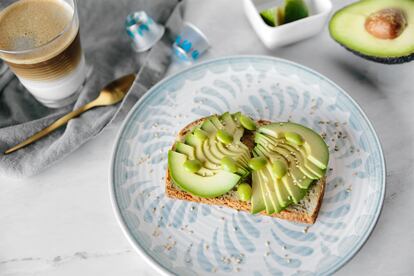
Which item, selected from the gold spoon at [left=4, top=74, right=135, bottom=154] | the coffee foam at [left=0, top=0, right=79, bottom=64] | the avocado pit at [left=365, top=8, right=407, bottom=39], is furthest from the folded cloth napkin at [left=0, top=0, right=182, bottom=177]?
the avocado pit at [left=365, top=8, right=407, bottom=39]

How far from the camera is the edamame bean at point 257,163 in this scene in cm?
149

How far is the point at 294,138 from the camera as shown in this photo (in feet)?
5.03

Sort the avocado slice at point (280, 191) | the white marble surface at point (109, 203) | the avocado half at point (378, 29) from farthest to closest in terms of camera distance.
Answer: the avocado half at point (378, 29) → the white marble surface at point (109, 203) → the avocado slice at point (280, 191)

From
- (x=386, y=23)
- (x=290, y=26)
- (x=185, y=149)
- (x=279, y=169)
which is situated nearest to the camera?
(x=279, y=169)

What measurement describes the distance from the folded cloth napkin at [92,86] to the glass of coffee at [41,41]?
0.12 meters

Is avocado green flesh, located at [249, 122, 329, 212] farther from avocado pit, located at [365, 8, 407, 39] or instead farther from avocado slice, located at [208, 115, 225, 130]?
avocado pit, located at [365, 8, 407, 39]

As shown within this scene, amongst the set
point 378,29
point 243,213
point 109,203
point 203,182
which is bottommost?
point 109,203

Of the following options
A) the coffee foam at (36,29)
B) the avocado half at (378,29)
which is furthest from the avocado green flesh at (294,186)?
the coffee foam at (36,29)

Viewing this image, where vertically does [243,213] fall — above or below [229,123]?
below

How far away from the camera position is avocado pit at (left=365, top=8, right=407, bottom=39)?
1.70 metres

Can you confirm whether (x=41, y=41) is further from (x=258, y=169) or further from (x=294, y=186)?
(x=294, y=186)

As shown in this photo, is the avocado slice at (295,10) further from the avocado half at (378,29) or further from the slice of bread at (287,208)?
the slice of bread at (287,208)

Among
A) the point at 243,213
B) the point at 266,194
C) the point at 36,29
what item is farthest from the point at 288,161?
the point at 36,29

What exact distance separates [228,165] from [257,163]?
87mm
